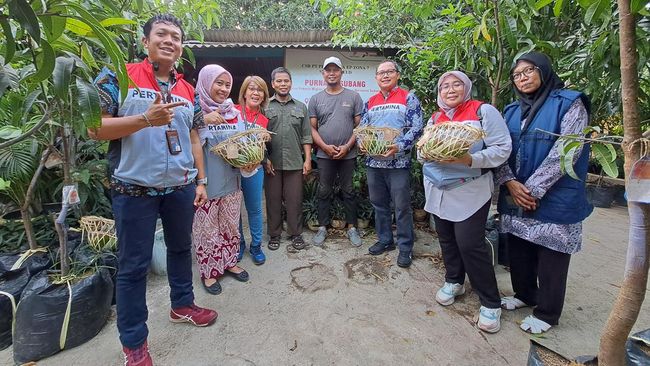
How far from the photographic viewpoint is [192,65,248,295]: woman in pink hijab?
231cm

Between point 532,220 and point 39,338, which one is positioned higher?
point 532,220

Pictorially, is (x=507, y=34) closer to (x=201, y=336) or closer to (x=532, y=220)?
(x=532, y=220)

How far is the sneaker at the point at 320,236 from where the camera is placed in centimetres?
343

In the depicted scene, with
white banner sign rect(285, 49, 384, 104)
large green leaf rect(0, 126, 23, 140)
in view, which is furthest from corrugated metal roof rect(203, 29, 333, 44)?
large green leaf rect(0, 126, 23, 140)

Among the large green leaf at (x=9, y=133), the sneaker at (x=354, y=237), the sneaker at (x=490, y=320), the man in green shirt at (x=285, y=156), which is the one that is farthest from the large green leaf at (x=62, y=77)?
the sneaker at (x=354, y=237)

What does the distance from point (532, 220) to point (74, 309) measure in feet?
8.78

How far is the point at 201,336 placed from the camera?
201cm

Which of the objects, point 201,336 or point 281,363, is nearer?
point 281,363

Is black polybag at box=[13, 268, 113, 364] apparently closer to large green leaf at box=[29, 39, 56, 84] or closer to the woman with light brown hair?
the woman with light brown hair

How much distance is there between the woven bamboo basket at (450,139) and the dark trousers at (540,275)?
0.79 meters

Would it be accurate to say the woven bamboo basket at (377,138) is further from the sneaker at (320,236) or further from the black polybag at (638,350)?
the black polybag at (638,350)

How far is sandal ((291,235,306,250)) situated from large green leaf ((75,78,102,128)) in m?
2.44

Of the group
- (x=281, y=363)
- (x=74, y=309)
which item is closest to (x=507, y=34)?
(x=281, y=363)

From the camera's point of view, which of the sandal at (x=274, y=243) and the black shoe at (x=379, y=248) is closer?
the black shoe at (x=379, y=248)
